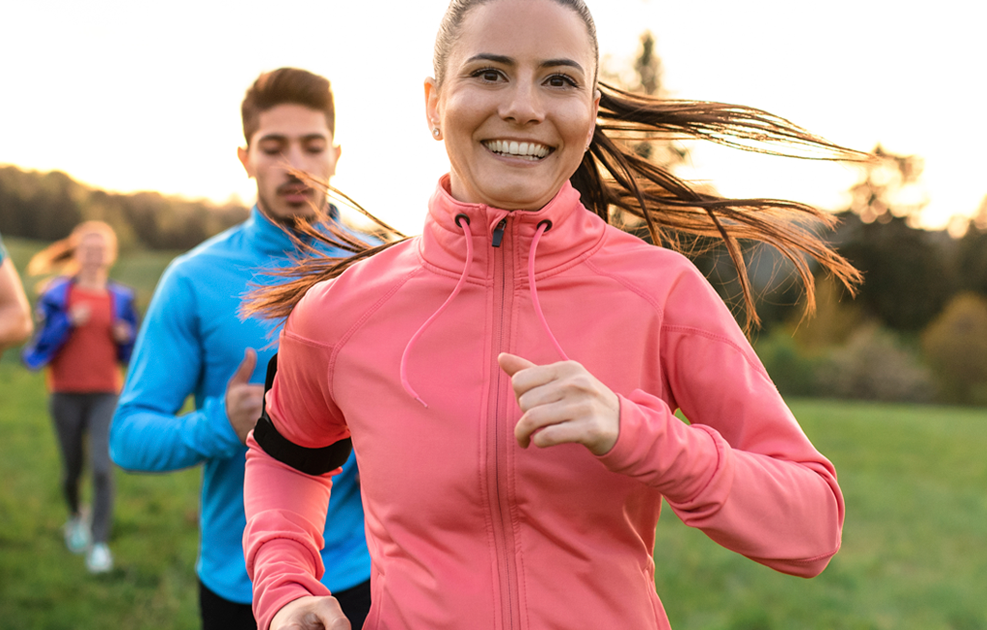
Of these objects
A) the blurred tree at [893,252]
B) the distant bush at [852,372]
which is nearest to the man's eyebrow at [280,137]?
the distant bush at [852,372]

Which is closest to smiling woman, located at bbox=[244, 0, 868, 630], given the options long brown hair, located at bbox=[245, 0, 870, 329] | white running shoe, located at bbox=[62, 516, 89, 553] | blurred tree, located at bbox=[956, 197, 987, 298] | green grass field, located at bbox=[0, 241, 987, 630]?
long brown hair, located at bbox=[245, 0, 870, 329]

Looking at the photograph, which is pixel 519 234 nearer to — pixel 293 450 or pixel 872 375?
pixel 293 450

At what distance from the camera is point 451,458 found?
4.99 feet

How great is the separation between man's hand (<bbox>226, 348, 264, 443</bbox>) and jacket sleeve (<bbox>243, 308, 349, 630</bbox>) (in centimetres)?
42

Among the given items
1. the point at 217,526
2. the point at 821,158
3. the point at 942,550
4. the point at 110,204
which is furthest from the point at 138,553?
the point at 110,204

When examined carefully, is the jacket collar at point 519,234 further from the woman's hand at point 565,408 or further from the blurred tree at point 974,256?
the blurred tree at point 974,256

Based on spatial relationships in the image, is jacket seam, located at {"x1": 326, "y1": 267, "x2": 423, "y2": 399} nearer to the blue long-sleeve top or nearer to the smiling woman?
the smiling woman

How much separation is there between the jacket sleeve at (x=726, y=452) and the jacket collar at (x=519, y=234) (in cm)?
22

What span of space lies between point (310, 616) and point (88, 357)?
17.3ft

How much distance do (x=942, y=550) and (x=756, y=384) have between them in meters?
7.35

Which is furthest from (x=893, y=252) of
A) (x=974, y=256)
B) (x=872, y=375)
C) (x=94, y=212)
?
(x=94, y=212)

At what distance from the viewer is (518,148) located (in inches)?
62.4

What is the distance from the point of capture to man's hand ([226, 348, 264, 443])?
2396 mm

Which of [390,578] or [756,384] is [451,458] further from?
[756,384]
